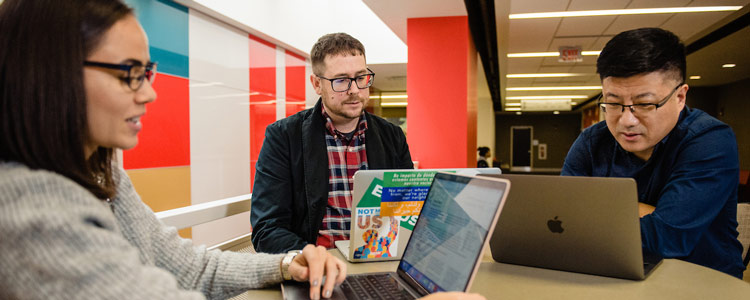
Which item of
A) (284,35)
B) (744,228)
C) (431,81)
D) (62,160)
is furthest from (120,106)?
(284,35)

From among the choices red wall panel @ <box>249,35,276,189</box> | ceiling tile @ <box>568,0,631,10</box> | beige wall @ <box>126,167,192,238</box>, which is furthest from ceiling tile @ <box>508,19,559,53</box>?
beige wall @ <box>126,167,192,238</box>

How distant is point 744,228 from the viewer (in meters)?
1.74

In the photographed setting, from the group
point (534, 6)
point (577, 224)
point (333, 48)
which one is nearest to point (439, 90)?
point (534, 6)

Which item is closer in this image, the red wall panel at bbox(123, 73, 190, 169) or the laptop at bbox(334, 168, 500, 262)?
the laptop at bbox(334, 168, 500, 262)

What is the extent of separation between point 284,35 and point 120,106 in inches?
207

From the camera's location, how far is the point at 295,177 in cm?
175

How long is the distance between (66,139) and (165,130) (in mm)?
3614

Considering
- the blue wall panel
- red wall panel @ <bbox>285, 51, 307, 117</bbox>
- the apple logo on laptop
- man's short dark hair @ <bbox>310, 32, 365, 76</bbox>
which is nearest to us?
the apple logo on laptop

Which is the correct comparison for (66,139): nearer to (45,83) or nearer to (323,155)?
(45,83)

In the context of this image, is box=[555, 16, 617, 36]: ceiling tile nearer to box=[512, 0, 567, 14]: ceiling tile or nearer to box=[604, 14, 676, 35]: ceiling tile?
box=[604, 14, 676, 35]: ceiling tile

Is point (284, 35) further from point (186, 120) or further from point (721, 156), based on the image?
point (721, 156)

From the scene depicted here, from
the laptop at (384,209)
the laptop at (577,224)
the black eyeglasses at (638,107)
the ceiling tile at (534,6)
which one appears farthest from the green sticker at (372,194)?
the ceiling tile at (534,6)

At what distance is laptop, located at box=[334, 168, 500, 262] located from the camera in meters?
1.18

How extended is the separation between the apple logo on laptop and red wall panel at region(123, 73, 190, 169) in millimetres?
3530
